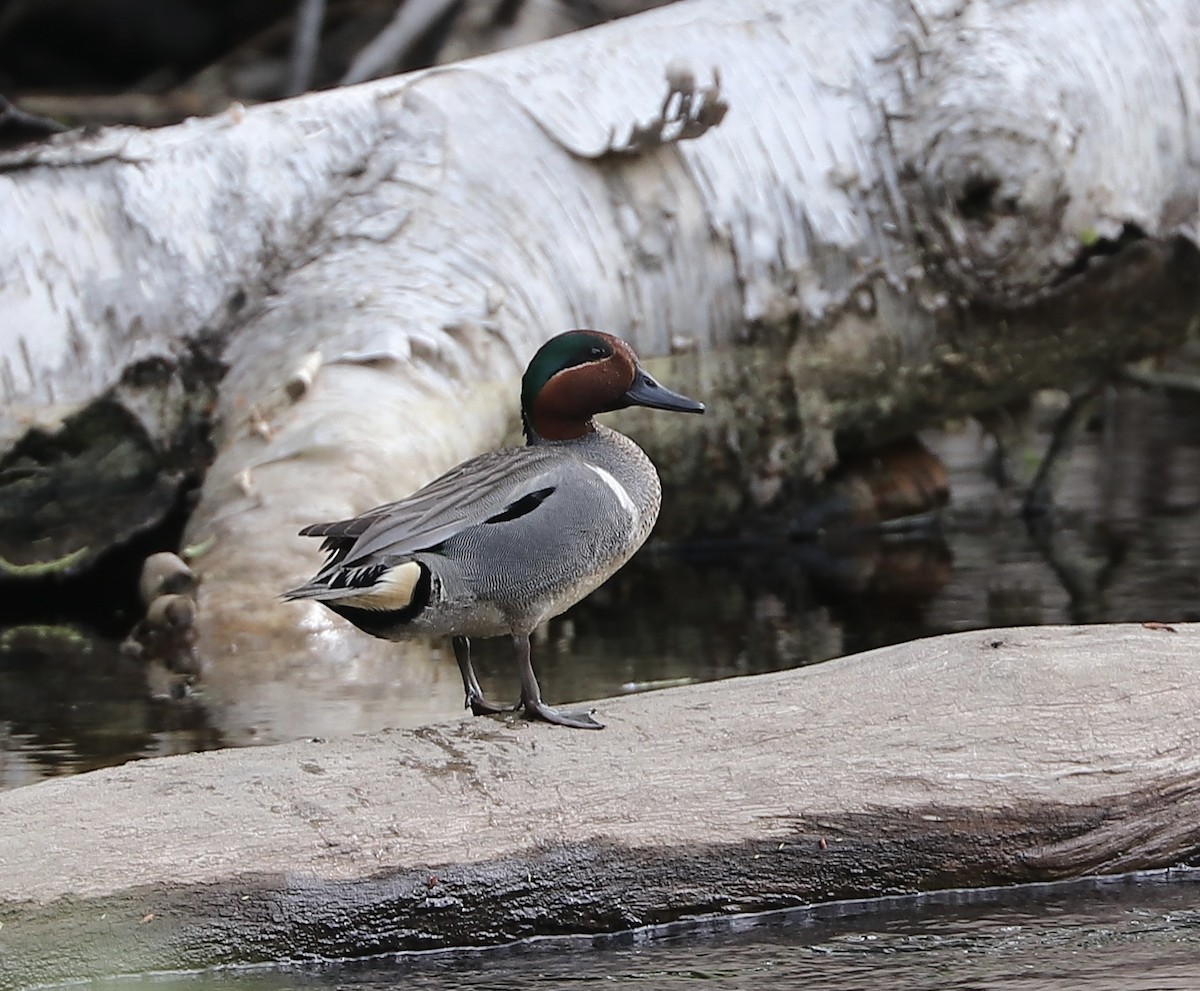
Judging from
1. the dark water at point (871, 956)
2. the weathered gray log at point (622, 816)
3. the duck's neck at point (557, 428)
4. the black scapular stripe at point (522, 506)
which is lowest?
the dark water at point (871, 956)

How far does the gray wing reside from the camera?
12.1 feet

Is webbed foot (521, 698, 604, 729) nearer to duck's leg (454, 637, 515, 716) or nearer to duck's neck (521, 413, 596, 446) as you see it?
duck's leg (454, 637, 515, 716)

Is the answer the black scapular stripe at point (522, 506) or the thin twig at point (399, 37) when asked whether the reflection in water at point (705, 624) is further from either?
the thin twig at point (399, 37)

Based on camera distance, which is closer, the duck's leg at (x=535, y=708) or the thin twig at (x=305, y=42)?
the duck's leg at (x=535, y=708)

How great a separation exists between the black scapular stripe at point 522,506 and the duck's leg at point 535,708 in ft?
0.84

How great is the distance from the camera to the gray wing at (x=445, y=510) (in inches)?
145

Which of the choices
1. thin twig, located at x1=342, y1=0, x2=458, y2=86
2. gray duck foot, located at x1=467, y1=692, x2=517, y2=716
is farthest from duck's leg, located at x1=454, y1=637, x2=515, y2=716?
thin twig, located at x1=342, y1=0, x2=458, y2=86

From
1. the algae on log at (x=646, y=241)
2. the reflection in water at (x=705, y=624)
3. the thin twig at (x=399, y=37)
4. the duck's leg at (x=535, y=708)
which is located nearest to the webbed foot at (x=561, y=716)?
the duck's leg at (x=535, y=708)

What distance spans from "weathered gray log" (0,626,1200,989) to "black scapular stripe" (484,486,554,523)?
0.41 meters

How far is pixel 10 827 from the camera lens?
3256 mm

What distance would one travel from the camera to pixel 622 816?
3393mm

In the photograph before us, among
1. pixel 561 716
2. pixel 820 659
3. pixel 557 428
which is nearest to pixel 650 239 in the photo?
pixel 820 659

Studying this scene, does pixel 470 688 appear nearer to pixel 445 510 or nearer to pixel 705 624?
pixel 445 510

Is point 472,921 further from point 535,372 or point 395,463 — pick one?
point 395,463
